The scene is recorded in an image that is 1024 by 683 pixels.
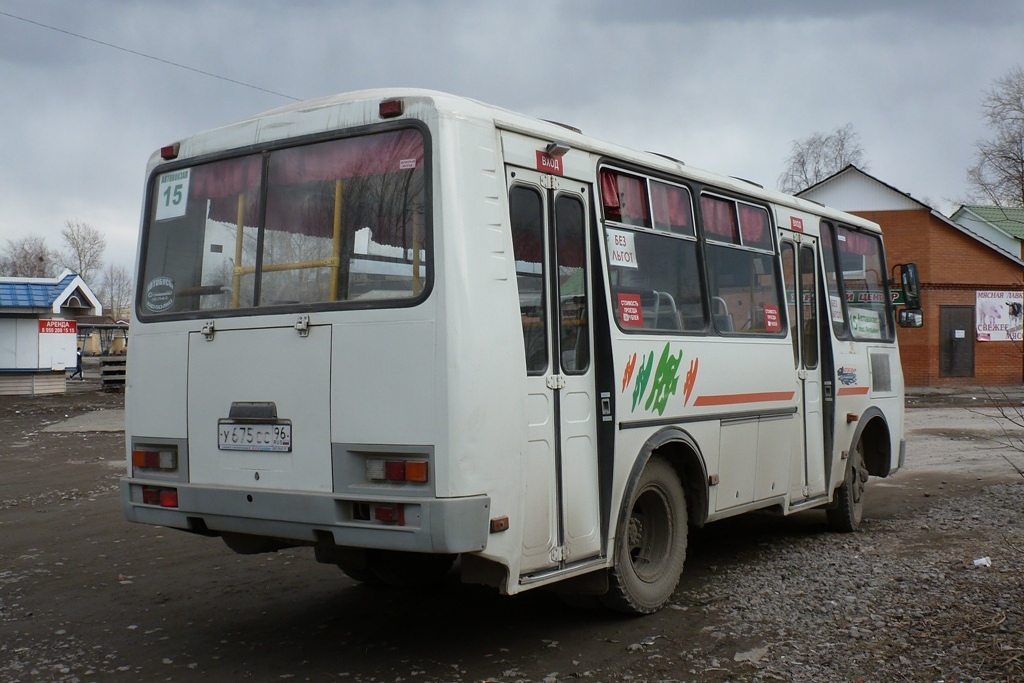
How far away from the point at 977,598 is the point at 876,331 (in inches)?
166

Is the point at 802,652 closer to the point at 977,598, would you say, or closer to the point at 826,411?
the point at 977,598

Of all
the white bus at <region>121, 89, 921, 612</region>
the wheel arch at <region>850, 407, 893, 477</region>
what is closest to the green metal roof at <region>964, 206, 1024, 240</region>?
the wheel arch at <region>850, 407, 893, 477</region>

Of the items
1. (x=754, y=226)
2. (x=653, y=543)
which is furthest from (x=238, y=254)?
(x=754, y=226)

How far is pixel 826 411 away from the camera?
29.8 ft

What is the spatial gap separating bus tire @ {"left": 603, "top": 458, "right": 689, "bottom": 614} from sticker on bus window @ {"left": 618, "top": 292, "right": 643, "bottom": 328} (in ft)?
2.99

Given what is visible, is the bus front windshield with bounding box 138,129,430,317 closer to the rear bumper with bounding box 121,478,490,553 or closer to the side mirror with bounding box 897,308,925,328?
the rear bumper with bounding box 121,478,490,553

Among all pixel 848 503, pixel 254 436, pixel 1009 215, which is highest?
pixel 1009 215

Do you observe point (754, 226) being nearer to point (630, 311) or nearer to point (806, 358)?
point (806, 358)

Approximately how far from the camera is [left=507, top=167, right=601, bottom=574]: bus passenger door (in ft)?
18.0

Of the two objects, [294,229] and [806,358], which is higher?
[294,229]

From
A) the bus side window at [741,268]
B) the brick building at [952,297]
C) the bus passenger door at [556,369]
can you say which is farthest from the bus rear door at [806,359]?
the brick building at [952,297]

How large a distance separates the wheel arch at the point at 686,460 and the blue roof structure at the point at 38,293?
2784 cm

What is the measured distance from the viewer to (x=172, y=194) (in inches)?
249

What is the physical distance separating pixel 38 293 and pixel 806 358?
92.0ft
